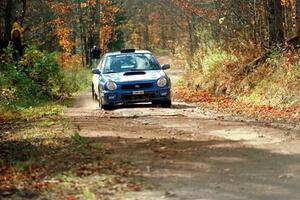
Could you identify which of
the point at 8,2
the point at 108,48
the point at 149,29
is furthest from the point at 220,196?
the point at 149,29

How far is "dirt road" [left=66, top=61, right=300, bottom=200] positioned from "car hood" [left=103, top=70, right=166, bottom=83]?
8.07 ft

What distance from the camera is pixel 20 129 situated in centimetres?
1112

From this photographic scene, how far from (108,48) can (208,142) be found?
46.5 meters

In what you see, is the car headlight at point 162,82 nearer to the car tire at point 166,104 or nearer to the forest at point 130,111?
the car tire at point 166,104

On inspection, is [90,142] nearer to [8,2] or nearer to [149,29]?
[8,2]

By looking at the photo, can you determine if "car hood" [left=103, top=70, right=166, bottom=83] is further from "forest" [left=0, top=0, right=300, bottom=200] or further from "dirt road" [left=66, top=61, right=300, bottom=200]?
"dirt road" [left=66, top=61, right=300, bottom=200]

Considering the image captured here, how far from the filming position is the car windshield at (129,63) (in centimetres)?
1612

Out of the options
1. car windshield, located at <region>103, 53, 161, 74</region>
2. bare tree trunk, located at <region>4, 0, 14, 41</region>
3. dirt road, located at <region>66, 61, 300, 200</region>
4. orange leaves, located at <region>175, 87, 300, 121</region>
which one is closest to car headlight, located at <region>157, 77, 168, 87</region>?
car windshield, located at <region>103, 53, 161, 74</region>

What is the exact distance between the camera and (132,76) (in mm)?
15430

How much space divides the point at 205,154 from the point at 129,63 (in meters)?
8.62

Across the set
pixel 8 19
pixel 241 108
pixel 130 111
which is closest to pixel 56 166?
pixel 130 111

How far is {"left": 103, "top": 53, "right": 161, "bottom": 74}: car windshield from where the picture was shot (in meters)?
16.1

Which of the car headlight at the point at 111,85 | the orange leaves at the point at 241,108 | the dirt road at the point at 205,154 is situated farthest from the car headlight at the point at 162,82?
the dirt road at the point at 205,154

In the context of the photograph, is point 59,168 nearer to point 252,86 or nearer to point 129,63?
point 129,63
